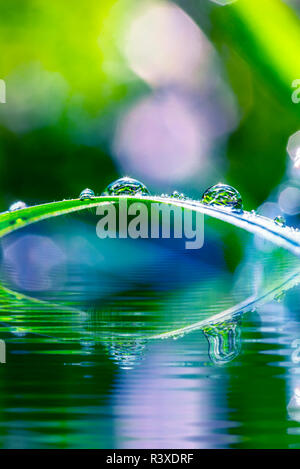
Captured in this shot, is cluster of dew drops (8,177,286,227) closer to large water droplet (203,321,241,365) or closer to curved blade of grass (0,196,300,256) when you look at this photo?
curved blade of grass (0,196,300,256)

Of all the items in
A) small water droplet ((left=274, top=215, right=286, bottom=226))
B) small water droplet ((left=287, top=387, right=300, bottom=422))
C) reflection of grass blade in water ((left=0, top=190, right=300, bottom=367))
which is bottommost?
small water droplet ((left=287, top=387, right=300, bottom=422))

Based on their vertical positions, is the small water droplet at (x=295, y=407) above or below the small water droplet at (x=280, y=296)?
below

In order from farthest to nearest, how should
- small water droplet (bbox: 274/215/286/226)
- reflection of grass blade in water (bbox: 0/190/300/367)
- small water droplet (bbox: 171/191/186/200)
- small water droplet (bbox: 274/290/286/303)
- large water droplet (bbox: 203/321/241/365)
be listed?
small water droplet (bbox: 171/191/186/200) < small water droplet (bbox: 274/215/286/226) < small water droplet (bbox: 274/290/286/303) < reflection of grass blade in water (bbox: 0/190/300/367) < large water droplet (bbox: 203/321/241/365)

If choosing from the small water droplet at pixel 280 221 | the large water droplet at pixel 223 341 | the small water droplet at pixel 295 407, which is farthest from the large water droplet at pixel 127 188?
the small water droplet at pixel 295 407

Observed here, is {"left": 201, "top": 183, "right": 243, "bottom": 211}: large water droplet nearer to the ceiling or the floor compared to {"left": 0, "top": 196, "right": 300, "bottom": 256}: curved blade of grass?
nearer to the ceiling

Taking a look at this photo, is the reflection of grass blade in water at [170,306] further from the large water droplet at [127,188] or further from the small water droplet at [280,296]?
the large water droplet at [127,188]

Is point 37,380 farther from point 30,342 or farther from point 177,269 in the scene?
point 177,269

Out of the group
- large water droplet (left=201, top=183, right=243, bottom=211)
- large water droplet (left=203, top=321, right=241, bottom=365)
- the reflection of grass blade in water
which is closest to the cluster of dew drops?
large water droplet (left=201, top=183, right=243, bottom=211)

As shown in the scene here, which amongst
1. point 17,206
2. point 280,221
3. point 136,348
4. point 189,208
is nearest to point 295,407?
point 136,348

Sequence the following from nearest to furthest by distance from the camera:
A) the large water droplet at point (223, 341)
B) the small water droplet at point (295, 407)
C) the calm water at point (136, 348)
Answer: the calm water at point (136, 348) → the small water droplet at point (295, 407) → the large water droplet at point (223, 341)
